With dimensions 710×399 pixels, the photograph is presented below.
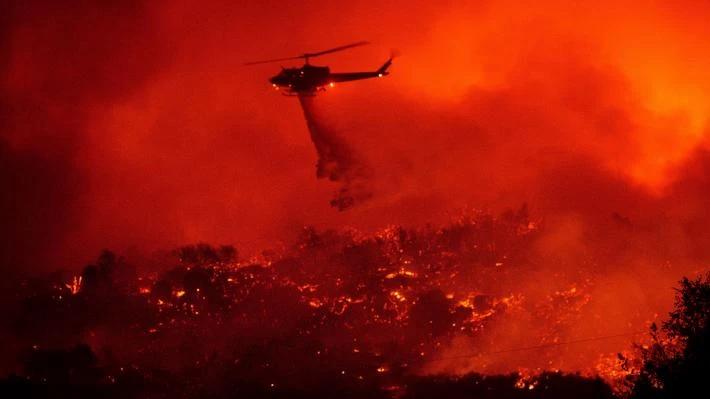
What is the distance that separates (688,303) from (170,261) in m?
54.9

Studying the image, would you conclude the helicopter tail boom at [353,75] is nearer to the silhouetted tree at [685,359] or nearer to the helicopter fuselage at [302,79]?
the helicopter fuselage at [302,79]

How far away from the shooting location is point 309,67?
105 ft

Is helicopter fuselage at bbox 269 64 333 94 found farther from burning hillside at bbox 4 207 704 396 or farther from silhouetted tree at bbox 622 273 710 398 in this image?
silhouetted tree at bbox 622 273 710 398

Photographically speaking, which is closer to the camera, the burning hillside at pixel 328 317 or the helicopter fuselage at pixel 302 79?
the helicopter fuselage at pixel 302 79

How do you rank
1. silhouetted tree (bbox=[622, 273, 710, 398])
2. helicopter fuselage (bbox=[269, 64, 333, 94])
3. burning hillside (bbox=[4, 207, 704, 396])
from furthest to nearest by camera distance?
burning hillside (bbox=[4, 207, 704, 396]) < helicopter fuselage (bbox=[269, 64, 333, 94]) < silhouetted tree (bbox=[622, 273, 710, 398])

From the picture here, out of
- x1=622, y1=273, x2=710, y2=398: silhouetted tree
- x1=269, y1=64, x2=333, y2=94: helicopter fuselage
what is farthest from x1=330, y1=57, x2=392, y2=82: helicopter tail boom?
x1=622, y1=273, x2=710, y2=398: silhouetted tree

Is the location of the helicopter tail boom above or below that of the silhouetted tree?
above

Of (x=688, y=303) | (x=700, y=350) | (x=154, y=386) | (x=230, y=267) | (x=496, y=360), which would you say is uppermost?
(x=230, y=267)

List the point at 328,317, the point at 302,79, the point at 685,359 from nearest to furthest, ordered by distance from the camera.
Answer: the point at 685,359, the point at 302,79, the point at 328,317

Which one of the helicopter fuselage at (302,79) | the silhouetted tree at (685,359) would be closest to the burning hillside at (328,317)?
the helicopter fuselage at (302,79)

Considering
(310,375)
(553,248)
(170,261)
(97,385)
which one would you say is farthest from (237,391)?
A: (553,248)

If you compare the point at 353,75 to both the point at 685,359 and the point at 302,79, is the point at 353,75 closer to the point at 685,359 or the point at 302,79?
the point at 302,79

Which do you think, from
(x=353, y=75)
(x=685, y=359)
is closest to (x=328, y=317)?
(x=353, y=75)

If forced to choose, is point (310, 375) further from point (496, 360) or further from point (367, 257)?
point (367, 257)
